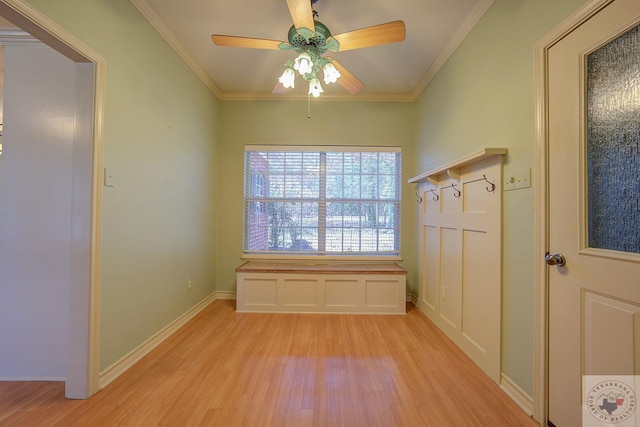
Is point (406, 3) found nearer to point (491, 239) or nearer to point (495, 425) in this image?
point (491, 239)

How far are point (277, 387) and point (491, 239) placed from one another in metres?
1.82

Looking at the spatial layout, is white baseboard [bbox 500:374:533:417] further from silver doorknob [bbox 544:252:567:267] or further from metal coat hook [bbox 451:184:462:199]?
metal coat hook [bbox 451:184:462:199]

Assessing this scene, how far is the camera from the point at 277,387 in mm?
1732

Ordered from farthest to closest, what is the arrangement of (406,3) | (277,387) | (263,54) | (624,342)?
(263,54), (406,3), (277,387), (624,342)

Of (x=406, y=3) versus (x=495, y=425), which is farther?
(x=406, y=3)

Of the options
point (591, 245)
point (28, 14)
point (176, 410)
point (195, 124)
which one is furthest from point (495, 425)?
point (195, 124)

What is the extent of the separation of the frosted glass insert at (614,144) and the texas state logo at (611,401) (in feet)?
1.95

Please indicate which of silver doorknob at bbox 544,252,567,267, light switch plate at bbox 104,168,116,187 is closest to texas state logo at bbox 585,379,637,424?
silver doorknob at bbox 544,252,567,267

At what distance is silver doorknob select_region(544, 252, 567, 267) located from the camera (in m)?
1.34

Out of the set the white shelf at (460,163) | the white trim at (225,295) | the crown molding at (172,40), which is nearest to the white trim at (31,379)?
the white trim at (225,295)

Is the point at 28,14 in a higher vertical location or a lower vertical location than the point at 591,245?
higher

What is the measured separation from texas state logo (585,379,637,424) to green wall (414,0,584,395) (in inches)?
12.2

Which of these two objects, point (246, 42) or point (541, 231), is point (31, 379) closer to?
point (246, 42)

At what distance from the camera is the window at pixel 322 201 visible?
362 centimetres
